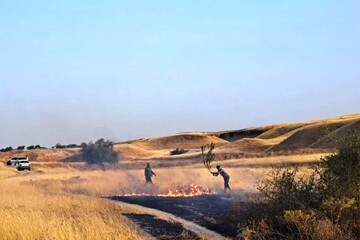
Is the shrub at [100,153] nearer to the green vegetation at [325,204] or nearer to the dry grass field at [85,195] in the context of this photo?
the dry grass field at [85,195]

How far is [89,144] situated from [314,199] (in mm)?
51188

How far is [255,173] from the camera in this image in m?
40.5

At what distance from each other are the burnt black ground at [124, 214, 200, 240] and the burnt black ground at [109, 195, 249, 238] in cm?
102

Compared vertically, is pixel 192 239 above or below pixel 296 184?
below

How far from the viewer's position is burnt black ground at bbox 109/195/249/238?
17859 millimetres

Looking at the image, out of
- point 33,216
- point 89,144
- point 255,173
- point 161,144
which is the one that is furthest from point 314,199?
point 161,144

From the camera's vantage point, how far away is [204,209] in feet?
70.1

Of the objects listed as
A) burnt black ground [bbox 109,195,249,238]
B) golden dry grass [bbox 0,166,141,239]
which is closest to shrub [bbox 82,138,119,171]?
burnt black ground [bbox 109,195,249,238]

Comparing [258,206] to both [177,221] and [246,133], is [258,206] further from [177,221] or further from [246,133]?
[246,133]

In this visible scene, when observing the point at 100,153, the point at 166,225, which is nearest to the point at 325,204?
the point at 166,225

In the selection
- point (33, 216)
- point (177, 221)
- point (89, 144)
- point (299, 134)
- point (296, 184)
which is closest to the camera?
point (33, 216)

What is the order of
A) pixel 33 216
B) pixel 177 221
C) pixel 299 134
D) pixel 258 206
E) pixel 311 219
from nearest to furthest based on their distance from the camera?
pixel 311 219 → pixel 33 216 → pixel 258 206 → pixel 177 221 → pixel 299 134

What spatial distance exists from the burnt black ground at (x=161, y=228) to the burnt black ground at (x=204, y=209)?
3.34 ft

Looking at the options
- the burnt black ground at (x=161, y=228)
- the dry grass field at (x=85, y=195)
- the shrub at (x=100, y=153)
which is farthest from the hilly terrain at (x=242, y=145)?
the burnt black ground at (x=161, y=228)
